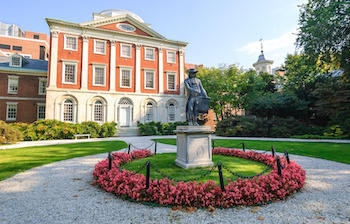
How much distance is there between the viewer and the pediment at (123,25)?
2436cm

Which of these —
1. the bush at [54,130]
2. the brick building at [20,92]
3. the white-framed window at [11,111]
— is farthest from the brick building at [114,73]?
the white-framed window at [11,111]

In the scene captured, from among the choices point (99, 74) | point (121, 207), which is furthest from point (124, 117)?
point (121, 207)

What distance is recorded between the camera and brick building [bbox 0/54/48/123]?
24.5 meters

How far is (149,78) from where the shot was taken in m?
26.8

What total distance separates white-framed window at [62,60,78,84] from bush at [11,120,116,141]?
6242 mm

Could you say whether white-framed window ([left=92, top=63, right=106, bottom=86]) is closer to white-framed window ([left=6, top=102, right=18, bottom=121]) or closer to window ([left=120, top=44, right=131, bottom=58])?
window ([left=120, top=44, right=131, bottom=58])

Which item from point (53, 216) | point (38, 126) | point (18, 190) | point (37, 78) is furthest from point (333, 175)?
point (37, 78)

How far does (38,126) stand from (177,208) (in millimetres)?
19043

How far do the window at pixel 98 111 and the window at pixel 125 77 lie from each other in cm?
391

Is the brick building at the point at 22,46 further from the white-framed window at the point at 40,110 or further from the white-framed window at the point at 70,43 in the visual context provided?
the white-framed window at the point at 70,43

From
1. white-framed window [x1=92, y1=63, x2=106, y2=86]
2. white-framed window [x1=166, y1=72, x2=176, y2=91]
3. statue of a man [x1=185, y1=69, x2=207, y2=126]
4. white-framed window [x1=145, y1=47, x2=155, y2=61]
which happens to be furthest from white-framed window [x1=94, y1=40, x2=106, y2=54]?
statue of a man [x1=185, y1=69, x2=207, y2=126]

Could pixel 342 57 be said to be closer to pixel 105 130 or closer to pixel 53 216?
pixel 53 216

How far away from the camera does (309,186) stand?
5.12 m

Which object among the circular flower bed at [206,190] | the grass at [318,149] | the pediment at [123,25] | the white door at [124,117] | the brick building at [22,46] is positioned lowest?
the grass at [318,149]
